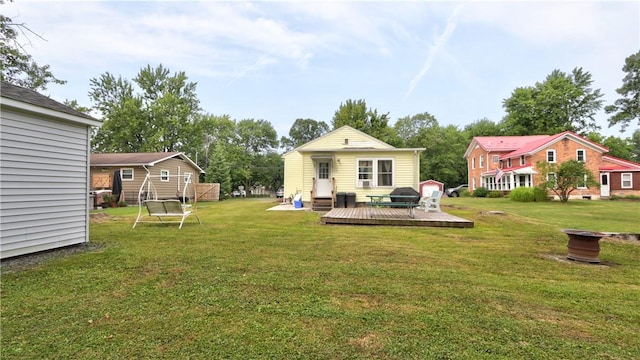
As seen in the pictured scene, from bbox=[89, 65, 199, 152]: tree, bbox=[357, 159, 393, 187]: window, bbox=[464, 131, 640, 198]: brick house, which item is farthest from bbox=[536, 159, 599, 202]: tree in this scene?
bbox=[89, 65, 199, 152]: tree

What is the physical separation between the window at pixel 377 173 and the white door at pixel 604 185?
23.6 metres

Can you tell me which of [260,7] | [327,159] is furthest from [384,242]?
[260,7]

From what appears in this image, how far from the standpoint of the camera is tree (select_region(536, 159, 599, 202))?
17000 millimetres

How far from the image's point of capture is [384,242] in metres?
5.96

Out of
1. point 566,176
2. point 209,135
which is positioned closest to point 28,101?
point 566,176

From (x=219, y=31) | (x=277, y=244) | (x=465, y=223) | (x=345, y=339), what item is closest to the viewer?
(x=345, y=339)

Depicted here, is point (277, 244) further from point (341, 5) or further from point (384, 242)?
point (341, 5)

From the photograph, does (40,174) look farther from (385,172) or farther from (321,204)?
(385,172)

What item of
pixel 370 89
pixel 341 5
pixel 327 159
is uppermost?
pixel 370 89

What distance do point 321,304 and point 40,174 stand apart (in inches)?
208

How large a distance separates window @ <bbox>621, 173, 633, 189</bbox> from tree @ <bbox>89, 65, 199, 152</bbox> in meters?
41.9

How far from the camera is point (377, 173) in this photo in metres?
13.0

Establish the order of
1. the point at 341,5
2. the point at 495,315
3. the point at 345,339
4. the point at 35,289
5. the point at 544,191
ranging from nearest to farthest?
the point at 345,339 → the point at 495,315 → the point at 35,289 → the point at 341,5 → the point at 544,191

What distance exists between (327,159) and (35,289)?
10915mm
